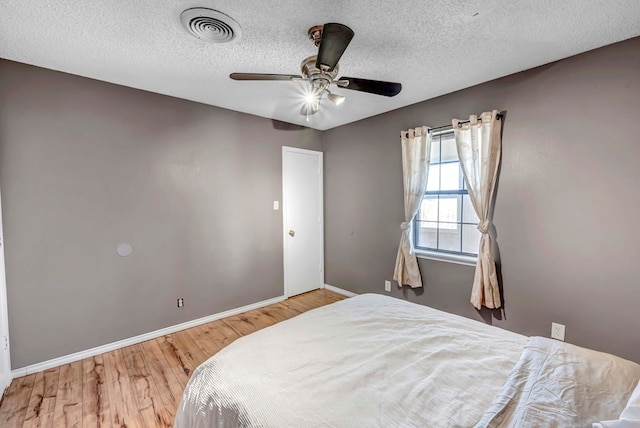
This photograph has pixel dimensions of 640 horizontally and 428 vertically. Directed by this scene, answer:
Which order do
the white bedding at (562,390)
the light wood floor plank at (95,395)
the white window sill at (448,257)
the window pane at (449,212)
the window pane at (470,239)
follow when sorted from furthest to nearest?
the window pane at (449,212)
the window pane at (470,239)
the white window sill at (448,257)
the light wood floor plank at (95,395)
the white bedding at (562,390)

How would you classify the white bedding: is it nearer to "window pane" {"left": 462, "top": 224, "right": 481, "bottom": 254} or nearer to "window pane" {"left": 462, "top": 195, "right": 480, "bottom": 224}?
"window pane" {"left": 462, "top": 224, "right": 481, "bottom": 254}

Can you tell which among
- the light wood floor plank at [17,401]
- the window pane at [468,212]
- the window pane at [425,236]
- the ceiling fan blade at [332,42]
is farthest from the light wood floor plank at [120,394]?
the window pane at [468,212]

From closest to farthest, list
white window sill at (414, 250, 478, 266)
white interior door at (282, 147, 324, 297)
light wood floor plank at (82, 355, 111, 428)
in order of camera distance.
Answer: light wood floor plank at (82, 355, 111, 428) → white window sill at (414, 250, 478, 266) → white interior door at (282, 147, 324, 297)

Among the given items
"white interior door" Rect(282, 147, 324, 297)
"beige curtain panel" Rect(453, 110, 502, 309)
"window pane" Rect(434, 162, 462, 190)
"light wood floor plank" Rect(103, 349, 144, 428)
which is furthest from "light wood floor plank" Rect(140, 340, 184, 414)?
"window pane" Rect(434, 162, 462, 190)

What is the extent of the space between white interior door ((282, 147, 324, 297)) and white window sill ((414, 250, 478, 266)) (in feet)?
5.27

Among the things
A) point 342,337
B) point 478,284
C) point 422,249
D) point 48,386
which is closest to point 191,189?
point 48,386

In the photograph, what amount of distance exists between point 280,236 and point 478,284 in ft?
7.83

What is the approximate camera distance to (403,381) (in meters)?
1.10

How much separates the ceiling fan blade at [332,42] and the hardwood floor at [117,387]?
2.39 m

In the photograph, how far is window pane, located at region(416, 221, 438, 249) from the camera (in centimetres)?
315

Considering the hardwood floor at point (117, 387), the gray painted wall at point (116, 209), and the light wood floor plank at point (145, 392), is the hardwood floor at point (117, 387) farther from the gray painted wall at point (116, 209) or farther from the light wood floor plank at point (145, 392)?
the gray painted wall at point (116, 209)

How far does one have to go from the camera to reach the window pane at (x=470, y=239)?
9.14 ft

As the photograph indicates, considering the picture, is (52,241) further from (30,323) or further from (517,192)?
(517,192)

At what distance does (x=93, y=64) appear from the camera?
2.15m
